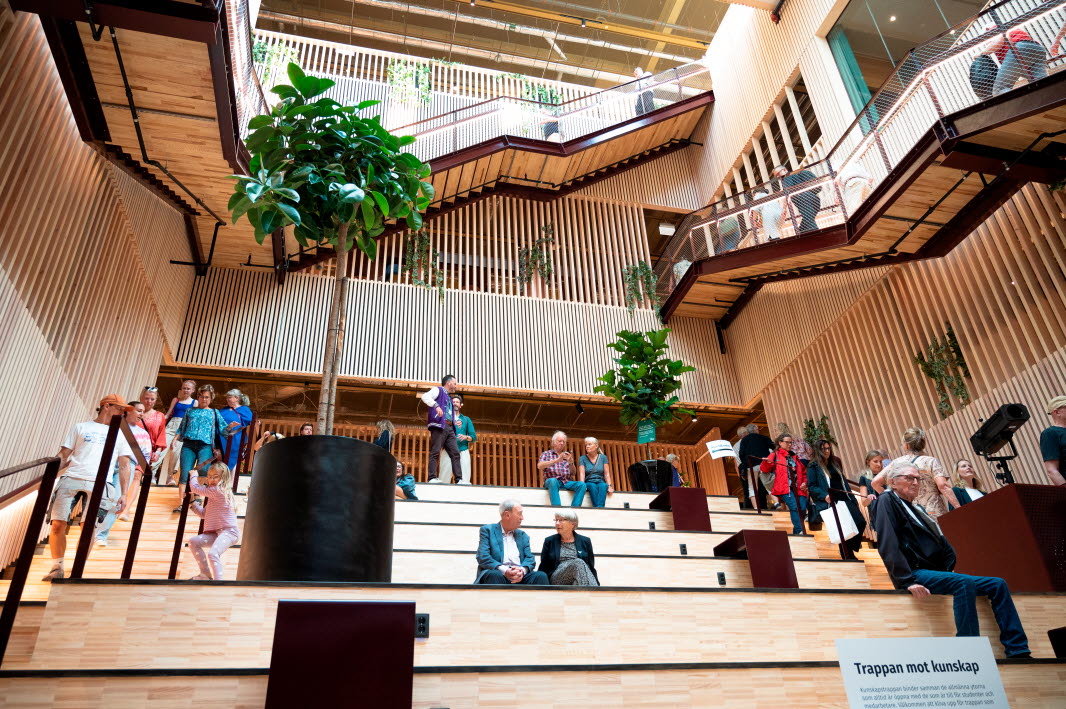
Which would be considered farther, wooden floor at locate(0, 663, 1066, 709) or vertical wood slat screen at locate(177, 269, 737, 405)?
vertical wood slat screen at locate(177, 269, 737, 405)

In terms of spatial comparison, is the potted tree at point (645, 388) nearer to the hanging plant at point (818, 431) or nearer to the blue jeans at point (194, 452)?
the hanging plant at point (818, 431)

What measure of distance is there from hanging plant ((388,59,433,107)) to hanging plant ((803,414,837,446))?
29.4 ft

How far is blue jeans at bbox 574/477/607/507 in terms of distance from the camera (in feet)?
24.9

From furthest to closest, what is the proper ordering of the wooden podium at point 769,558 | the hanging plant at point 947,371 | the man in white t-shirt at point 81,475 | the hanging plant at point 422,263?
the hanging plant at point 422,263
the hanging plant at point 947,371
the wooden podium at point 769,558
the man in white t-shirt at point 81,475

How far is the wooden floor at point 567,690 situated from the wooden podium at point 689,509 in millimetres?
3094

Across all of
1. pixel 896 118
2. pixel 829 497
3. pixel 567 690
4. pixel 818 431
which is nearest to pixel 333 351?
pixel 567 690

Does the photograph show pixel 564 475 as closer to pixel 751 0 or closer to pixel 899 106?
pixel 899 106

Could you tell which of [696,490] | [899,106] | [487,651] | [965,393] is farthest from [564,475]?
[899,106]

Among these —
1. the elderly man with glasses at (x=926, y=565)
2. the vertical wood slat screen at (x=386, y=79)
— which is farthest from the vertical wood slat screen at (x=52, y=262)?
the elderly man with glasses at (x=926, y=565)

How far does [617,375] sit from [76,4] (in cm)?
715

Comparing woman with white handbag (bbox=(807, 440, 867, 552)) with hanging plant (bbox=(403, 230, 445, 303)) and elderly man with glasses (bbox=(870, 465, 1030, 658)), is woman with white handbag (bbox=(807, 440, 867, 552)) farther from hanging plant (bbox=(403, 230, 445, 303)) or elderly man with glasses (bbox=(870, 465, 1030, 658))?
hanging plant (bbox=(403, 230, 445, 303))

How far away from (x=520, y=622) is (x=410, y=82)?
12.6 m

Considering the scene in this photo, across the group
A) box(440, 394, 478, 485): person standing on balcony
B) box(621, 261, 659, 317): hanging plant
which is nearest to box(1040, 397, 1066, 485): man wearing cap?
box(440, 394, 478, 485): person standing on balcony

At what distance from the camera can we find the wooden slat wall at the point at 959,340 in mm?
7645
